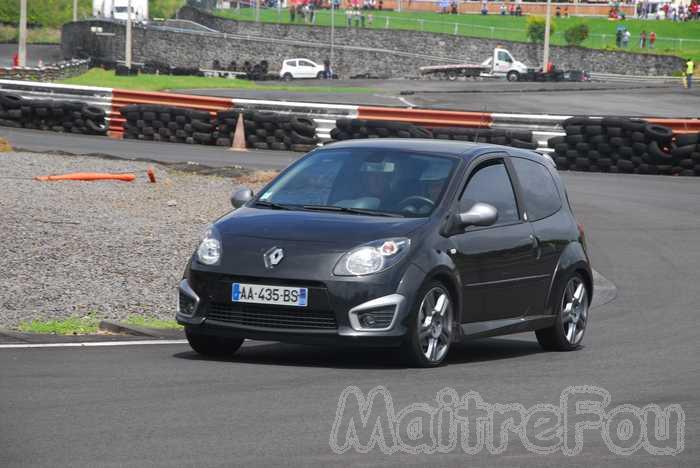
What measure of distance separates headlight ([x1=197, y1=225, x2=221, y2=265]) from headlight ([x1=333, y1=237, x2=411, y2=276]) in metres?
0.79

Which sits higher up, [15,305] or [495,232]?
[495,232]

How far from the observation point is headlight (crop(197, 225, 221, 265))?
923cm

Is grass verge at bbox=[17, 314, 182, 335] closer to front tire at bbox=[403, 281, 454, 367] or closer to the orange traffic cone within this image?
front tire at bbox=[403, 281, 454, 367]

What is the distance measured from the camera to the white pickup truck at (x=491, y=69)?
276 ft

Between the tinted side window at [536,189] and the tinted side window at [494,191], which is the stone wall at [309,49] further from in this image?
the tinted side window at [494,191]

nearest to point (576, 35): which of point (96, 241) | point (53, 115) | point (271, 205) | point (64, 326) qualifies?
point (53, 115)

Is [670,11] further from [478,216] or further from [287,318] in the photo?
[287,318]

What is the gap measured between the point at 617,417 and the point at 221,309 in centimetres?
276

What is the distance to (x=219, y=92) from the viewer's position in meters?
55.1

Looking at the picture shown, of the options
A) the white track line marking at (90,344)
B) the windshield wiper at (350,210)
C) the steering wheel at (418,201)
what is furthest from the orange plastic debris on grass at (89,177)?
the steering wheel at (418,201)

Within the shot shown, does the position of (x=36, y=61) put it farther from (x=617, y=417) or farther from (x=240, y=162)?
(x=617, y=417)

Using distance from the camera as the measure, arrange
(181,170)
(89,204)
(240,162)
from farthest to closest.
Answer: (240,162) → (181,170) → (89,204)

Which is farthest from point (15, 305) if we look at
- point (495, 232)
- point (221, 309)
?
point (495, 232)

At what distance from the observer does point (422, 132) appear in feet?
94.6
